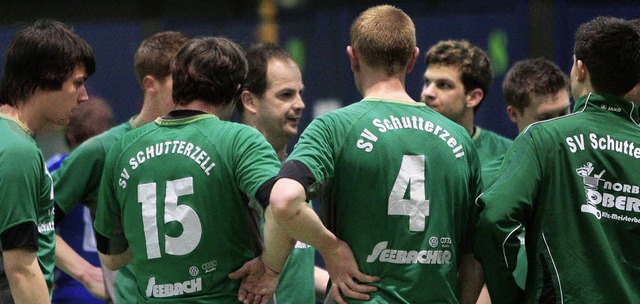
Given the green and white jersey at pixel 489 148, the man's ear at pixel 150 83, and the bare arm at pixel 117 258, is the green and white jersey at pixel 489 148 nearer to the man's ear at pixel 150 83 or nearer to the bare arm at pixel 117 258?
the man's ear at pixel 150 83

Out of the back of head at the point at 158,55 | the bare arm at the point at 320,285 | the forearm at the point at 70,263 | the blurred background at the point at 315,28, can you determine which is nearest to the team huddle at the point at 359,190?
the back of head at the point at 158,55

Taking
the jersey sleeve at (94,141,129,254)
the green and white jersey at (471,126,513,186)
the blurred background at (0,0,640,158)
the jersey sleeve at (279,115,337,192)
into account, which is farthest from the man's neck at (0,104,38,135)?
the blurred background at (0,0,640,158)

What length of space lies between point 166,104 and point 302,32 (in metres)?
3.93

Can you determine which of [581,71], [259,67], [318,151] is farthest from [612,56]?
[259,67]

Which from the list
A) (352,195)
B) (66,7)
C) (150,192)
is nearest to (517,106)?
(352,195)

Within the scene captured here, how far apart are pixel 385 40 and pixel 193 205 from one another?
1008 millimetres

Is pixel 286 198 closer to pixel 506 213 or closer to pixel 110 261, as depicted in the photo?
pixel 506 213

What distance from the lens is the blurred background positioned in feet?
27.9

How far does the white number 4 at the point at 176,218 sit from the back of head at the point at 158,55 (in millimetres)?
1460

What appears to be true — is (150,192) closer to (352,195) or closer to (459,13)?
(352,195)

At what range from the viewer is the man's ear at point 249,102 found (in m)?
5.37

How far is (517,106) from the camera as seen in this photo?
5902 mm

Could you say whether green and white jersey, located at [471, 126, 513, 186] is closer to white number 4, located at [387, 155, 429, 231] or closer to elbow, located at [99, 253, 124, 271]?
white number 4, located at [387, 155, 429, 231]

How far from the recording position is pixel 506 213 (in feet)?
12.4
